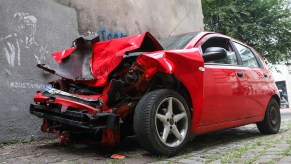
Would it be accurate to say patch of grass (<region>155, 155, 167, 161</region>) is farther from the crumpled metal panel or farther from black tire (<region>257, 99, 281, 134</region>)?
black tire (<region>257, 99, 281, 134</region>)

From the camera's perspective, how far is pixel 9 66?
14.9ft

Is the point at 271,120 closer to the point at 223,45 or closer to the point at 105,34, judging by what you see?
the point at 223,45

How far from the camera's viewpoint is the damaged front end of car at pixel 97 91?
3.30m

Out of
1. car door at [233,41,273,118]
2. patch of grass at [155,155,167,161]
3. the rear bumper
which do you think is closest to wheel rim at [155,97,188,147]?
patch of grass at [155,155,167,161]

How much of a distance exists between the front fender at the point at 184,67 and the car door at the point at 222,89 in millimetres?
118

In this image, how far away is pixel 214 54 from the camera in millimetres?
3957

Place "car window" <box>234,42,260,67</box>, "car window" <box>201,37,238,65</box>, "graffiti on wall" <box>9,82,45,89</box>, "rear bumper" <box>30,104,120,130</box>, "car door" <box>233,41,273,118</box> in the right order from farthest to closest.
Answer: "car window" <box>234,42,260,67</box> → "car door" <box>233,41,273,118</box> → "graffiti on wall" <box>9,82,45,89</box> → "car window" <box>201,37,238,65</box> → "rear bumper" <box>30,104,120,130</box>

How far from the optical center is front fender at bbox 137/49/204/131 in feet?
11.0

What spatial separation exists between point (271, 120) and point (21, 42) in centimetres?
422

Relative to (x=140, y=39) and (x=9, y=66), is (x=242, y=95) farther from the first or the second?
(x=9, y=66)

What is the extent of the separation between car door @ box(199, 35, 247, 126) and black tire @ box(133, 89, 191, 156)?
0.37m

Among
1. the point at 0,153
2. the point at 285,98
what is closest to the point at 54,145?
the point at 0,153

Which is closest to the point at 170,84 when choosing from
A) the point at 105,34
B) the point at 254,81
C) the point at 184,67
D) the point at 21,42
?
the point at 184,67

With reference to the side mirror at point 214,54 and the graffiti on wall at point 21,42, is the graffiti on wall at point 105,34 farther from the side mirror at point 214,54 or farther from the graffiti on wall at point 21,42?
the side mirror at point 214,54
